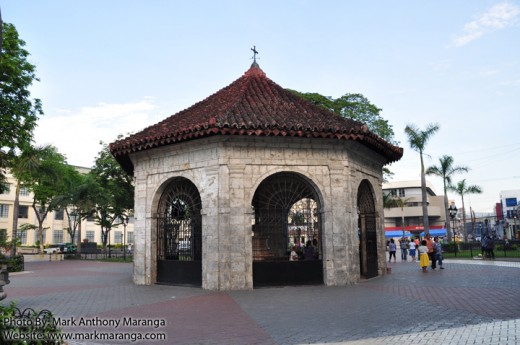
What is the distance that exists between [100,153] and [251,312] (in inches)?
1135

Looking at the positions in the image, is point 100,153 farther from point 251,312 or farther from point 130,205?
point 251,312

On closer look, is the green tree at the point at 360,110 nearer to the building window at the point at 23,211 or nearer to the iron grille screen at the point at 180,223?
the iron grille screen at the point at 180,223

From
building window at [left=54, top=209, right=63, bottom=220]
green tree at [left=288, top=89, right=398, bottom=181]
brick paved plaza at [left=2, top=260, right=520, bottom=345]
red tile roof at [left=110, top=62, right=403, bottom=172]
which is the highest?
green tree at [left=288, top=89, right=398, bottom=181]

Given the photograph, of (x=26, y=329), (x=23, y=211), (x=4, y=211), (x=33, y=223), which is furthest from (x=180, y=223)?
(x=23, y=211)

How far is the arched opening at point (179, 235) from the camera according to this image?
1478cm

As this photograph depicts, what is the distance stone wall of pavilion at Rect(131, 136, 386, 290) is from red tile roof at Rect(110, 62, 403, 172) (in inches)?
27.2

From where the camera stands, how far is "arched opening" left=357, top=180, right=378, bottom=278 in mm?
17016

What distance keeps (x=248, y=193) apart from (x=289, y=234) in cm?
214

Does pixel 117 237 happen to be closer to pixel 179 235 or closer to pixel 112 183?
pixel 112 183

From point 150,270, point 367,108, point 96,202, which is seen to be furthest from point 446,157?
point 150,270

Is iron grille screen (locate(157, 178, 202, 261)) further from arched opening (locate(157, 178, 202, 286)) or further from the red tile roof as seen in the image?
the red tile roof

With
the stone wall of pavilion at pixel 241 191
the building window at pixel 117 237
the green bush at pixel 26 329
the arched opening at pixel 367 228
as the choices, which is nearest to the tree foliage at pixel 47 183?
the stone wall of pavilion at pixel 241 191

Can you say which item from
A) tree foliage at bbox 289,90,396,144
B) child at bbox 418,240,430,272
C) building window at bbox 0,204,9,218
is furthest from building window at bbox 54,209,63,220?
child at bbox 418,240,430,272

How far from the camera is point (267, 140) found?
46.3 ft
